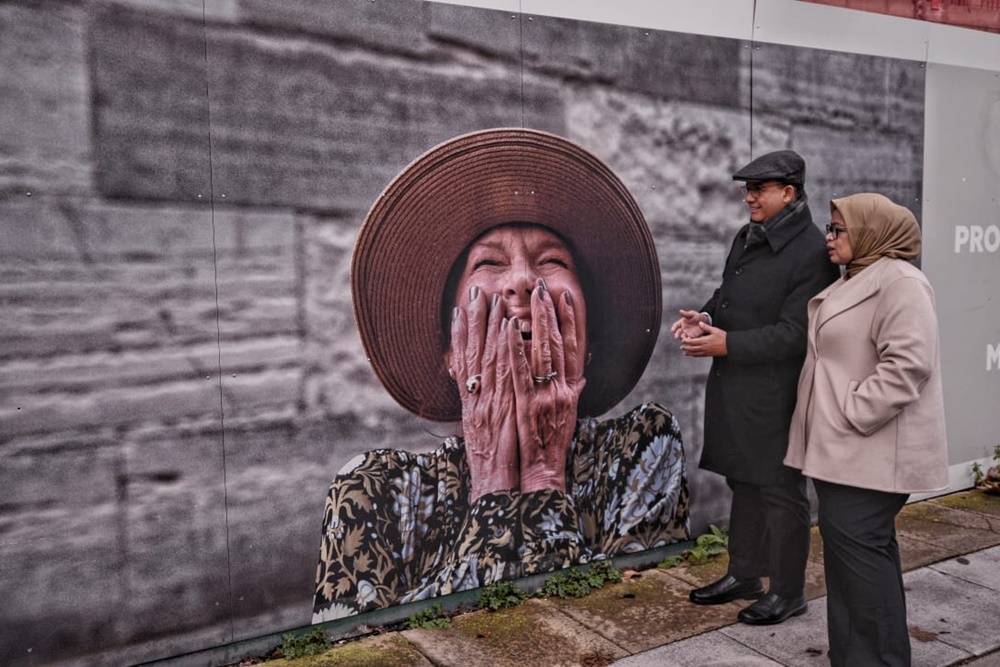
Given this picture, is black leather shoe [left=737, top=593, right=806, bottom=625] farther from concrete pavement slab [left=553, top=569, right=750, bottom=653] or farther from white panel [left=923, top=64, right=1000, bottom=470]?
white panel [left=923, top=64, right=1000, bottom=470]

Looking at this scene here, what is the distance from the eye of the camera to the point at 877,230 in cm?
322

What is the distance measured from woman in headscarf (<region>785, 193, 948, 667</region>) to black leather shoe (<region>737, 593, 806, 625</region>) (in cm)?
61

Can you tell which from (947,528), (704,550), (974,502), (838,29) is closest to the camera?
(704,550)

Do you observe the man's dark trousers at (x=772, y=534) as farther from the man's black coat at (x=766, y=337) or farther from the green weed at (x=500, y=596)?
the green weed at (x=500, y=596)

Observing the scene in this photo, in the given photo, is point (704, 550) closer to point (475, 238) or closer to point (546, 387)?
point (546, 387)

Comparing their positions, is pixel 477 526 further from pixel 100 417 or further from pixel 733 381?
pixel 100 417

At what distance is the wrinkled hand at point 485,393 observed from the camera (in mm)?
4062

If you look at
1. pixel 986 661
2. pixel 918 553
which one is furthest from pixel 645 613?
pixel 918 553

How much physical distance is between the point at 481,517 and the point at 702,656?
3.87 feet

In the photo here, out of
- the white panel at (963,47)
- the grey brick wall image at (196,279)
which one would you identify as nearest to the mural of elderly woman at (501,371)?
the grey brick wall image at (196,279)

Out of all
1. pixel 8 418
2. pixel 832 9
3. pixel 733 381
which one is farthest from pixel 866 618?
pixel 832 9

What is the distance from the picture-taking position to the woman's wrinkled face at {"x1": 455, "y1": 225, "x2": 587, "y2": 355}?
408 cm

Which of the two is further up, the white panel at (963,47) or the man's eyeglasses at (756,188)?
the white panel at (963,47)

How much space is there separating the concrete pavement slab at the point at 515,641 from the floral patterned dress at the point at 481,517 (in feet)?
0.61
